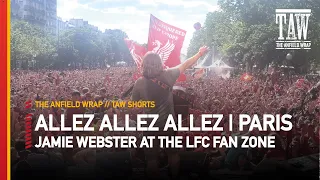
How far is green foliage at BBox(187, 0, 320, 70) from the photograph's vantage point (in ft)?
14.0

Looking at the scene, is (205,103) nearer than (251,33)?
Yes

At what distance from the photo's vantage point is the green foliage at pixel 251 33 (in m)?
4.25

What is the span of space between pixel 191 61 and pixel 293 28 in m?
0.97

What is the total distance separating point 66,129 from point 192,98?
1182 millimetres

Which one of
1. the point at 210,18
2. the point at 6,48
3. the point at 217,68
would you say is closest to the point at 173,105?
the point at 217,68

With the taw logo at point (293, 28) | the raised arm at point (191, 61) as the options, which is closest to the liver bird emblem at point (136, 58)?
the raised arm at point (191, 61)

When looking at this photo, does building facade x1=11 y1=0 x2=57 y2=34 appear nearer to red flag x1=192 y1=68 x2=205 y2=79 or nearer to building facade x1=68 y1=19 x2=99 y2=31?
building facade x1=68 y1=19 x2=99 y2=31

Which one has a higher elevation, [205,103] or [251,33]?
[251,33]

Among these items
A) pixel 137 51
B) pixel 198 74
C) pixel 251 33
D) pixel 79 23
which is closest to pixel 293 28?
pixel 251 33

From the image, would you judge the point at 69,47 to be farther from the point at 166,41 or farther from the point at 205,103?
the point at 205,103

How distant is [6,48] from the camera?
4.20 meters

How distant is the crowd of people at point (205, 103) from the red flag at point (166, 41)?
0.78ft

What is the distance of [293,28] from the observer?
4262 millimetres

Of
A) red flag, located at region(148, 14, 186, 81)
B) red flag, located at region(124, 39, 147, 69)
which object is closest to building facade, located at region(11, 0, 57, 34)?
red flag, located at region(124, 39, 147, 69)
